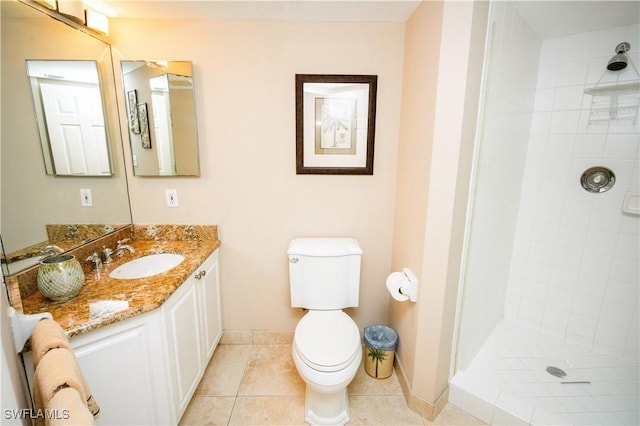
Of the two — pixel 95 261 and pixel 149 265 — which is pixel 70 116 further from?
pixel 149 265

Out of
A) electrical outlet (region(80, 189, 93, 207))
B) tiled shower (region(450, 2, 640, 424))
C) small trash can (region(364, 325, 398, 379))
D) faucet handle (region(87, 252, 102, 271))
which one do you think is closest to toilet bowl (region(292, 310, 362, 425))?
small trash can (region(364, 325, 398, 379))

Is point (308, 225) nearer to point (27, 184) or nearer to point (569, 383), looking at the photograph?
point (27, 184)

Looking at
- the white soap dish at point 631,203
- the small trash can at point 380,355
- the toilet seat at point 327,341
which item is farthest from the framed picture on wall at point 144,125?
the white soap dish at point 631,203

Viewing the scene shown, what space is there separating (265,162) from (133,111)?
871 millimetres

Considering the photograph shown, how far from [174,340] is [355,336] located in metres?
0.90

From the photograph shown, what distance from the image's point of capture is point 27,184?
122cm

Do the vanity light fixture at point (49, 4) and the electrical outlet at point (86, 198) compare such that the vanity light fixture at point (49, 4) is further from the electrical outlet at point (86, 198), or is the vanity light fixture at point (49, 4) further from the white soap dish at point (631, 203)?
the white soap dish at point (631, 203)

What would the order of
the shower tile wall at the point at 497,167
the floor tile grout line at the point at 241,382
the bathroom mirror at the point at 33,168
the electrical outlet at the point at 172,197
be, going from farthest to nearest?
the electrical outlet at the point at 172,197 < the floor tile grout line at the point at 241,382 < the shower tile wall at the point at 497,167 < the bathroom mirror at the point at 33,168

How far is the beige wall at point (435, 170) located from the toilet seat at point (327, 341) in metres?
0.38

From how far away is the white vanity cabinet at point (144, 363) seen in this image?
1.07m

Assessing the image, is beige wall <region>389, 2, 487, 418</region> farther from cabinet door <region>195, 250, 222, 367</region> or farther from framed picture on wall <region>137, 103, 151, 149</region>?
framed picture on wall <region>137, 103, 151, 149</region>

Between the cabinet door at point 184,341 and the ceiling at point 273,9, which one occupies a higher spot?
the ceiling at point 273,9

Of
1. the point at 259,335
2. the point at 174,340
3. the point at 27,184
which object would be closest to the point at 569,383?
the point at 259,335

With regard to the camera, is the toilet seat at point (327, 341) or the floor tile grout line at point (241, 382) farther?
the floor tile grout line at point (241, 382)
